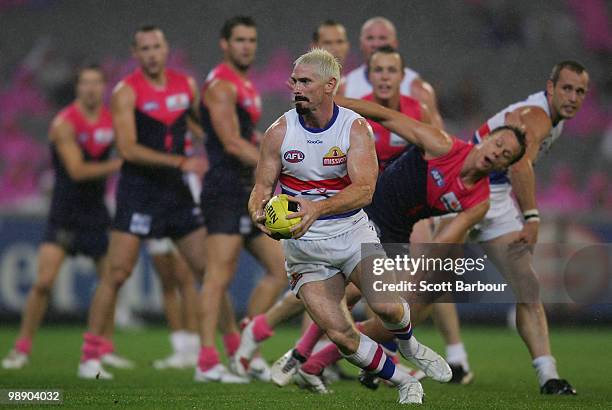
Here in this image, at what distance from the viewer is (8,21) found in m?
16.5

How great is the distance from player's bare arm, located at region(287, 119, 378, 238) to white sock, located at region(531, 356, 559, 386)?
2.13 m

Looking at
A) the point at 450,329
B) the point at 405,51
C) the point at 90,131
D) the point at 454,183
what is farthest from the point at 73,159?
the point at 405,51

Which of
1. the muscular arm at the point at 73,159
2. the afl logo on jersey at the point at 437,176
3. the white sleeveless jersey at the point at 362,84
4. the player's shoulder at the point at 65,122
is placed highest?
the white sleeveless jersey at the point at 362,84

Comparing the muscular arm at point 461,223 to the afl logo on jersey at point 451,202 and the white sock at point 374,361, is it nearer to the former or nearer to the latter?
the afl logo on jersey at point 451,202

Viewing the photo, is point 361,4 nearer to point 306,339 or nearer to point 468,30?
point 468,30

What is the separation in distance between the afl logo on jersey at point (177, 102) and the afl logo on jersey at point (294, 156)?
9.87 feet

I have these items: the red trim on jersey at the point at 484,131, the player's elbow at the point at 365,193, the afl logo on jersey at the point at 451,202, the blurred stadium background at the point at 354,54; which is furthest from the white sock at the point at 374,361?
the blurred stadium background at the point at 354,54

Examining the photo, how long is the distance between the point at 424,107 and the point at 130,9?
9317mm

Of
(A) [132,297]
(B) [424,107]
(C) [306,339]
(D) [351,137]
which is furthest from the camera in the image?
(A) [132,297]

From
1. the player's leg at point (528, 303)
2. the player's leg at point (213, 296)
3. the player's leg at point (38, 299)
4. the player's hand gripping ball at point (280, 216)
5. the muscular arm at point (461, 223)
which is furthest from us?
the player's leg at point (38, 299)

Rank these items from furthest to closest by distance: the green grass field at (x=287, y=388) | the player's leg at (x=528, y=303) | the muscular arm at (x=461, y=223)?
the player's leg at (x=528, y=303) → the muscular arm at (x=461, y=223) → the green grass field at (x=287, y=388)

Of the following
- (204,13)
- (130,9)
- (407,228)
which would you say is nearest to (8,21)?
(130,9)

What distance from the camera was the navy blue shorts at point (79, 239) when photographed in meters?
10.1

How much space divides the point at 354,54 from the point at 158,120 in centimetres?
778
